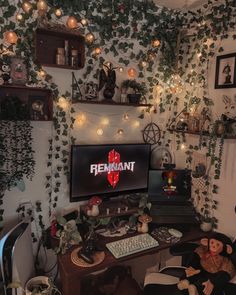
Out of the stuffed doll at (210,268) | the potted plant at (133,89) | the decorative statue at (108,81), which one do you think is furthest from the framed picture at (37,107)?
the stuffed doll at (210,268)

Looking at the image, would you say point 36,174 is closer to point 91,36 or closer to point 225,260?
point 91,36

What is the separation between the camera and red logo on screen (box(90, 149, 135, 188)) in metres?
2.25

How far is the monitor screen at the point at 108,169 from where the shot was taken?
2164 mm

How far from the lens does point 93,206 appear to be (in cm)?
213

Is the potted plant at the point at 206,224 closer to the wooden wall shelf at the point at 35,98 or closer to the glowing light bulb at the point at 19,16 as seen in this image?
the wooden wall shelf at the point at 35,98

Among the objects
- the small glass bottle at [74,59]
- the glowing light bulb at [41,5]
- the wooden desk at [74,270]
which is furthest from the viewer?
the small glass bottle at [74,59]

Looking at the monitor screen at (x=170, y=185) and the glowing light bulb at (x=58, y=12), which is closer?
the glowing light bulb at (x=58, y=12)

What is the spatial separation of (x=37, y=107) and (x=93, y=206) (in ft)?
3.07

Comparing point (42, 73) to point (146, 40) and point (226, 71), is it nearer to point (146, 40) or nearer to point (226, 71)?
point (146, 40)

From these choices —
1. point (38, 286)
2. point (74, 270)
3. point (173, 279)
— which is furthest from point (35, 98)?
point (173, 279)

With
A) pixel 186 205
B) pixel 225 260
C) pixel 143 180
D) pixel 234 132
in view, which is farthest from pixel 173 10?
pixel 225 260

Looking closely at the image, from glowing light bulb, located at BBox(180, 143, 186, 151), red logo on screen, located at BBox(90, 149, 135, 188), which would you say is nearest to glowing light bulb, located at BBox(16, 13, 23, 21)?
red logo on screen, located at BBox(90, 149, 135, 188)

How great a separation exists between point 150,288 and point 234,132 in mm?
1353

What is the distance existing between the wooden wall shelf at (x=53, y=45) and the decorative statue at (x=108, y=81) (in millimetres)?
226
